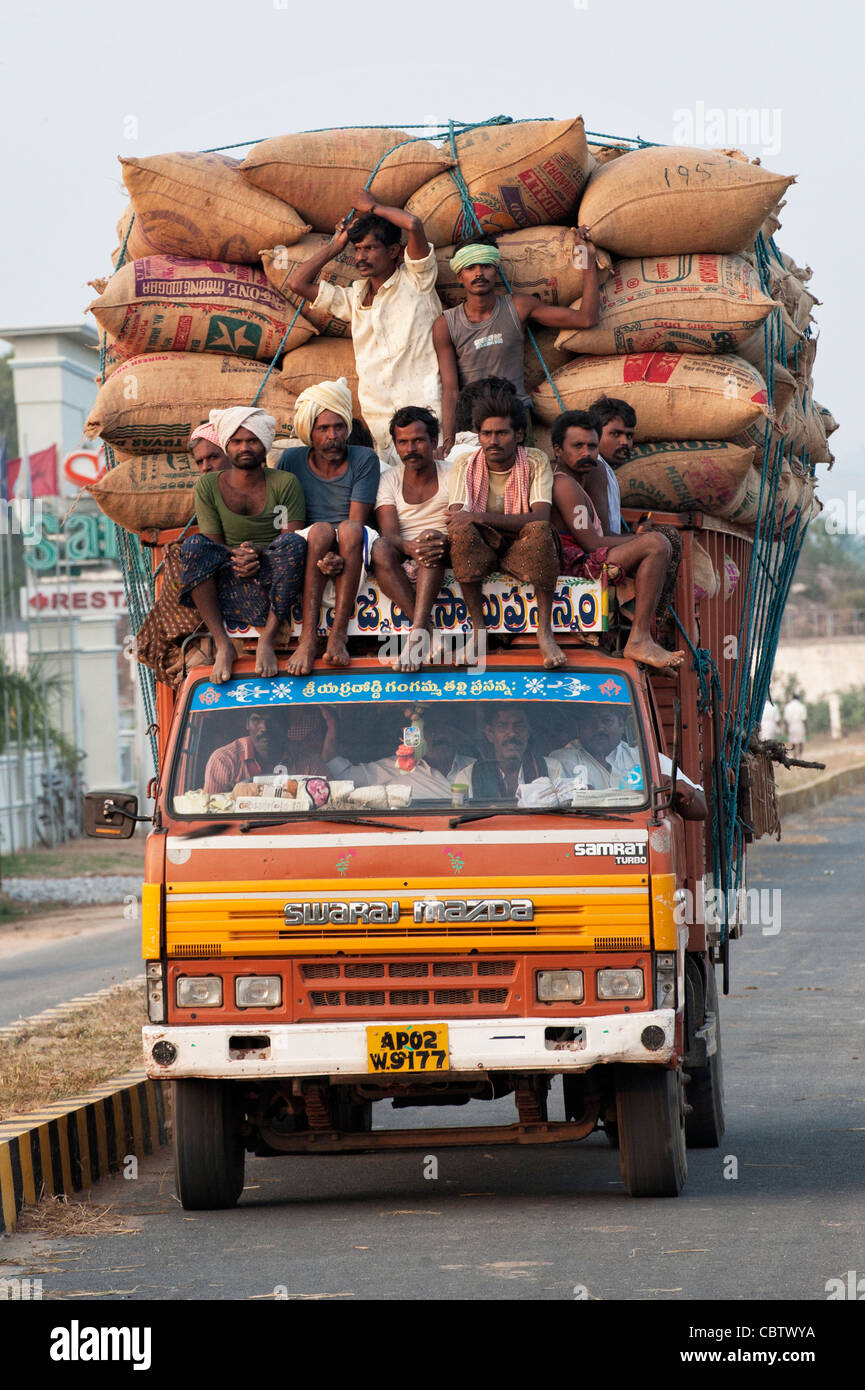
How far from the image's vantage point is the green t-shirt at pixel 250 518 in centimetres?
721

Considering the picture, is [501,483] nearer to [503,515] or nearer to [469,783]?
[503,515]

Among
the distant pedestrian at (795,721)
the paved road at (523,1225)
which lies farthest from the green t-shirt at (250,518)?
the distant pedestrian at (795,721)

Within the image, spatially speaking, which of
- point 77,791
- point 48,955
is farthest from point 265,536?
point 77,791

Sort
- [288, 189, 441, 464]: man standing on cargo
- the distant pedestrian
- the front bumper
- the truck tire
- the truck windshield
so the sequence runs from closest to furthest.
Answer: the front bumper < the truck windshield < [288, 189, 441, 464]: man standing on cargo < the truck tire < the distant pedestrian

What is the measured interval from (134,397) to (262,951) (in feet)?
9.88

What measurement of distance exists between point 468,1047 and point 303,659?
1523mm

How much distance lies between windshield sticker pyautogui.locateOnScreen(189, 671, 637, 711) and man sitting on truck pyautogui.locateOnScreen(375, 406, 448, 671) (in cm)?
9

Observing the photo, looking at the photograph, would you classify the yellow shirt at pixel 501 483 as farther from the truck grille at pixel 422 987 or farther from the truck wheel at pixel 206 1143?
the truck wheel at pixel 206 1143

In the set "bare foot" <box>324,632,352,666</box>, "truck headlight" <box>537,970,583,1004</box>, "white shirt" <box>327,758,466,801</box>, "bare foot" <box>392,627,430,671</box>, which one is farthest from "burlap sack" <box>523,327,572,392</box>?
"truck headlight" <box>537,970,583,1004</box>

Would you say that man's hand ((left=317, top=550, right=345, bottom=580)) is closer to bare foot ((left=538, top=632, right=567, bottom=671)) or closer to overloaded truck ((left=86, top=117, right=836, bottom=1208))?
overloaded truck ((left=86, top=117, right=836, bottom=1208))

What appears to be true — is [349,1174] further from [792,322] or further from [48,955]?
[48,955]

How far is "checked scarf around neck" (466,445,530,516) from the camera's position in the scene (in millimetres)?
7043

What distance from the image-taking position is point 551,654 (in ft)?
22.1

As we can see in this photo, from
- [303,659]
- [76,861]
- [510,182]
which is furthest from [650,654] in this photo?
[76,861]
